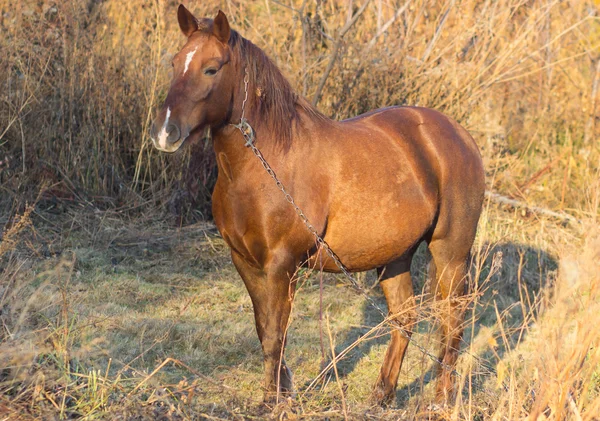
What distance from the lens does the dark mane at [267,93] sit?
3.54m

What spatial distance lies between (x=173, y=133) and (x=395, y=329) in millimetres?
1670

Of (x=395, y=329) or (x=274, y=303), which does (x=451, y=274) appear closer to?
(x=395, y=329)

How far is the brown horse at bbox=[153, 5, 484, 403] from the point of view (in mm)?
3432

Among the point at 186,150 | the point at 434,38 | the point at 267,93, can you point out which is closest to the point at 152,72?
the point at 186,150

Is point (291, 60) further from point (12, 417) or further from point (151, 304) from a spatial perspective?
point (12, 417)

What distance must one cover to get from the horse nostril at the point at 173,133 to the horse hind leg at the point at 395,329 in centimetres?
154

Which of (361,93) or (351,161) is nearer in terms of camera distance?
(351,161)

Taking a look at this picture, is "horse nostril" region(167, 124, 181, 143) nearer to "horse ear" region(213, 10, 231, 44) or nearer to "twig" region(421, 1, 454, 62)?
"horse ear" region(213, 10, 231, 44)

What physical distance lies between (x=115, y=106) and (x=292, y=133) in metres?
3.52

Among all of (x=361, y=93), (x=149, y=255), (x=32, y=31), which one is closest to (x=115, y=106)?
(x=32, y=31)

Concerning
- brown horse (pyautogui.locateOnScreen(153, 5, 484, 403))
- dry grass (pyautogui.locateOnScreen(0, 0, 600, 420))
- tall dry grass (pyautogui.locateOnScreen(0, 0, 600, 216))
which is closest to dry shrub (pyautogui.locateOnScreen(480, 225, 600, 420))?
brown horse (pyautogui.locateOnScreen(153, 5, 484, 403))

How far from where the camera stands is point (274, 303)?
3.62m

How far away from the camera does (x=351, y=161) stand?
3.88 metres

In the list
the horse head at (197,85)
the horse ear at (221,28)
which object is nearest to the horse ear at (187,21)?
the horse head at (197,85)
